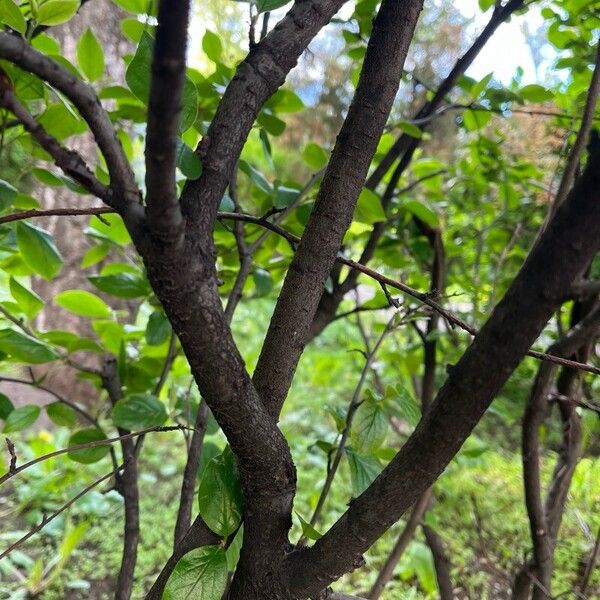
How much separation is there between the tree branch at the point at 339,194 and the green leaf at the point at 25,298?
12.6 inches

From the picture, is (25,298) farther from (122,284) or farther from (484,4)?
(484,4)

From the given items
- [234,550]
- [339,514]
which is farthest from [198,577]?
[339,514]

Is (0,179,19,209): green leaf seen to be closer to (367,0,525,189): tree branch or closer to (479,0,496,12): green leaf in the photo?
(367,0,525,189): tree branch

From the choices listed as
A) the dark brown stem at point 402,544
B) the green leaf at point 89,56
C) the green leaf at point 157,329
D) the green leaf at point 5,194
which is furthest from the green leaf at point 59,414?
the dark brown stem at point 402,544

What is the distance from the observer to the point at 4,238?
1.69 feet

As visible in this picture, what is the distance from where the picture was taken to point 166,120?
196 mm

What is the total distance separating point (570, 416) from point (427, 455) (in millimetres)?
584

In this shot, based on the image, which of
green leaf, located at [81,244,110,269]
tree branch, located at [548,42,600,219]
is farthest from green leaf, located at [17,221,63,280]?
tree branch, located at [548,42,600,219]

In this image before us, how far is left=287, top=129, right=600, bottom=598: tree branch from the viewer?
23 cm

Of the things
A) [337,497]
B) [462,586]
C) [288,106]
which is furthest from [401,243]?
[337,497]

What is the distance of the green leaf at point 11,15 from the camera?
0.33m

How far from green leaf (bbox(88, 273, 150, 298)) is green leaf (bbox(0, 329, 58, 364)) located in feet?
0.31

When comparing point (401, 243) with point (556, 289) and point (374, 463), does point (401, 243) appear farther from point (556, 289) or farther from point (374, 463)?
point (556, 289)

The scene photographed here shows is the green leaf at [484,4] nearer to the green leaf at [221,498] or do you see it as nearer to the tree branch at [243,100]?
the tree branch at [243,100]
